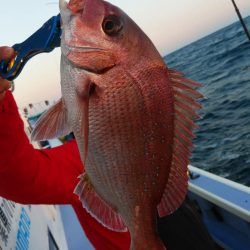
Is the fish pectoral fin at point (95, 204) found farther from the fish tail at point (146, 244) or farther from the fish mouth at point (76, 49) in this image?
the fish mouth at point (76, 49)

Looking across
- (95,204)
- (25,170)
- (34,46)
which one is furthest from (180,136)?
(25,170)

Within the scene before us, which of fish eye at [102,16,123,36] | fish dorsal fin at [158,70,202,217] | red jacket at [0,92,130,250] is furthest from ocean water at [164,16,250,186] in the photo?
fish eye at [102,16,123,36]

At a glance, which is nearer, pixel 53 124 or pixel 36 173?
pixel 53 124

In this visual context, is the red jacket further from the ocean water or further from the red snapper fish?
the ocean water

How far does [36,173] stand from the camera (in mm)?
1866

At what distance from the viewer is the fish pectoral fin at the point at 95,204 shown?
4.37ft

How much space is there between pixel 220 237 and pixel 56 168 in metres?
3.09

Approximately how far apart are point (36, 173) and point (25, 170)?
7 centimetres

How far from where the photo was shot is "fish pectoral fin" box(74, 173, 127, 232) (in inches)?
52.4

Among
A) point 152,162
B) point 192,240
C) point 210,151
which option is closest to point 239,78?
point 210,151

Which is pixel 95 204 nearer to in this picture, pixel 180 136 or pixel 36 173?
pixel 180 136

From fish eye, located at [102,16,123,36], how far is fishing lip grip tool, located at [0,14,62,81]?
8.2 inches

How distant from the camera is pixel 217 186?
13.4ft

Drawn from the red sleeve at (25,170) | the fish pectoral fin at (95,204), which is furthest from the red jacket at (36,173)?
the fish pectoral fin at (95,204)
